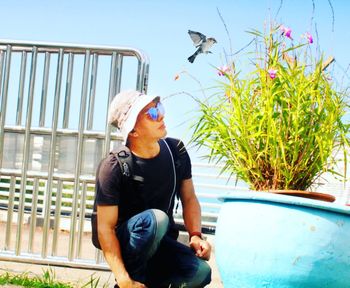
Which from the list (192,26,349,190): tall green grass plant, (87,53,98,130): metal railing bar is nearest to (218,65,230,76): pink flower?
(192,26,349,190): tall green grass plant

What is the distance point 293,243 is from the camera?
10.4 ft

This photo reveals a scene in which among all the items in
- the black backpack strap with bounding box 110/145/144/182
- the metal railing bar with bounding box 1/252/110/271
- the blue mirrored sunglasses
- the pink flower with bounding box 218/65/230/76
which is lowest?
the metal railing bar with bounding box 1/252/110/271

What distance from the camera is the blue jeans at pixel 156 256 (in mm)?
3166

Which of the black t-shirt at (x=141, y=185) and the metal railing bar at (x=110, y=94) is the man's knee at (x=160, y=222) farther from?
the metal railing bar at (x=110, y=94)

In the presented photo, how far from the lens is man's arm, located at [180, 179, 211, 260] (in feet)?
10.8

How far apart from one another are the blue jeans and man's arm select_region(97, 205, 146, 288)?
0.25 feet

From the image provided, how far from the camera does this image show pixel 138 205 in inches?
129

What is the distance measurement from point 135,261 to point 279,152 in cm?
87

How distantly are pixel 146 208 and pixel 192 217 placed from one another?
0.74 feet

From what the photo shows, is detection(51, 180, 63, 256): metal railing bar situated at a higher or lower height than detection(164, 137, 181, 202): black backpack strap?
lower

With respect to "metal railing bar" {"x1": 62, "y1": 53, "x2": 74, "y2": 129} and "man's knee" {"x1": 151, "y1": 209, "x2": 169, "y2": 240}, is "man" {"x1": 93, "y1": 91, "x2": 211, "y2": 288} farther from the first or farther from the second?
"metal railing bar" {"x1": 62, "y1": 53, "x2": 74, "y2": 129}

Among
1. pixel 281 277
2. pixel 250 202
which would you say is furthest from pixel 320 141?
pixel 281 277

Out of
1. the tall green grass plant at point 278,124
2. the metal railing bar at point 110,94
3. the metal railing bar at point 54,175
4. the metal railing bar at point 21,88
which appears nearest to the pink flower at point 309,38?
the tall green grass plant at point 278,124

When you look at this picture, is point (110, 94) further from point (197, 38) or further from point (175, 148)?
point (175, 148)
